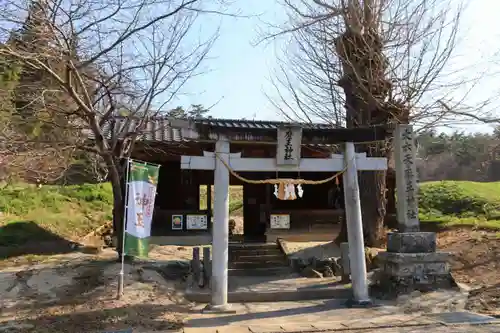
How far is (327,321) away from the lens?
8492mm

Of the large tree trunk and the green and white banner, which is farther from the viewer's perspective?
the large tree trunk

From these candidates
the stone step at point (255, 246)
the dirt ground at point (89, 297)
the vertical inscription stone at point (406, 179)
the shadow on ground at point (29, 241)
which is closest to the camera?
the dirt ground at point (89, 297)

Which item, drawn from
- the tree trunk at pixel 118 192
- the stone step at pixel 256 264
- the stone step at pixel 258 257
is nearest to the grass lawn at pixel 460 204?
the stone step at pixel 258 257

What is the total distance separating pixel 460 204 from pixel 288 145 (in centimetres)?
1200

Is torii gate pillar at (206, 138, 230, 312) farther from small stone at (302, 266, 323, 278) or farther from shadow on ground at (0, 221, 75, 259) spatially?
shadow on ground at (0, 221, 75, 259)

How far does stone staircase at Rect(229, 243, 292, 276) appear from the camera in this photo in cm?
1329

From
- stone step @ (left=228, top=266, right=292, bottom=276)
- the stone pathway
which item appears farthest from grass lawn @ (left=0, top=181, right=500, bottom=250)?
the stone pathway

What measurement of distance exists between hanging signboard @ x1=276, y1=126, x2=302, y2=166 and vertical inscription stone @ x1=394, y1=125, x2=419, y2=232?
2.48m

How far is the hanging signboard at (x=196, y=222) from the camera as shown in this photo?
636 inches

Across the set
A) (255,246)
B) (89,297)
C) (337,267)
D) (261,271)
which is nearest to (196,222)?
(255,246)

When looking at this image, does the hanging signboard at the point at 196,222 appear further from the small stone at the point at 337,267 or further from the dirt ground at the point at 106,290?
the small stone at the point at 337,267

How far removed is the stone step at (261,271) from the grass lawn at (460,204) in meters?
6.82

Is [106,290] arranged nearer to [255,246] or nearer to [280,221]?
[255,246]

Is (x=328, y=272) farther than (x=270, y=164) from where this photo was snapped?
Yes
